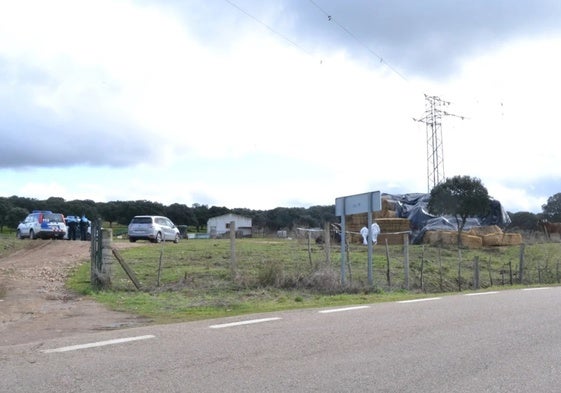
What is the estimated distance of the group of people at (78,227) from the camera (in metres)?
36.5

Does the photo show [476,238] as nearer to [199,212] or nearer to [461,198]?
[461,198]

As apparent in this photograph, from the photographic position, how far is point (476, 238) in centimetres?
4206

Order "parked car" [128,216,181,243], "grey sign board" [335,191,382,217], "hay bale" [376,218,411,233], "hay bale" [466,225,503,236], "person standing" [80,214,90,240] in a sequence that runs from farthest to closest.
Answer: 1. "hay bale" [466,225,503,236]
2. "hay bale" [376,218,411,233]
3. "person standing" [80,214,90,240]
4. "parked car" [128,216,181,243]
5. "grey sign board" [335,191,382,217]

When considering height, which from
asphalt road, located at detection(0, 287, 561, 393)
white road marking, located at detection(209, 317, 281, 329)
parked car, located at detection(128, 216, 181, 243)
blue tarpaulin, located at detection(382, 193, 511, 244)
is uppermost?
blue tarpaulin, located at detection(382, 193, 511, 244)

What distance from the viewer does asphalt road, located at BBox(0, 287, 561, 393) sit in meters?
6.54

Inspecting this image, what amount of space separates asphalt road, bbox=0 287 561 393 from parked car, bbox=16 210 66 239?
26.7 m

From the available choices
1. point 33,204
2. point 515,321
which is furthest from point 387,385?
point 33,204

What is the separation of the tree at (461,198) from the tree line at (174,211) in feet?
102

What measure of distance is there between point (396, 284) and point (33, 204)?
6897cm

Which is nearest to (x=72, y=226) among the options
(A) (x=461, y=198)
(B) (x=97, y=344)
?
(A) (x=461, y=198)

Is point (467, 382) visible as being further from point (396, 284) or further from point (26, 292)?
point (396, 284)

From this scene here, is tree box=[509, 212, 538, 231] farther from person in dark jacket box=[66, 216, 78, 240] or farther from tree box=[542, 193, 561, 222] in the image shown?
person in dark jacket box=[66, 216, 78, 240]

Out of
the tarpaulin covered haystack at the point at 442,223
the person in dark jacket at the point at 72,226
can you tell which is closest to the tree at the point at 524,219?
the tarpaulin covered haystack at the point at 442,223

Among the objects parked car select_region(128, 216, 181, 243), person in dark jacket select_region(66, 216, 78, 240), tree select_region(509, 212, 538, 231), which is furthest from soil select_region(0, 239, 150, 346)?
tree select_region(509, 212, 538, 231)
